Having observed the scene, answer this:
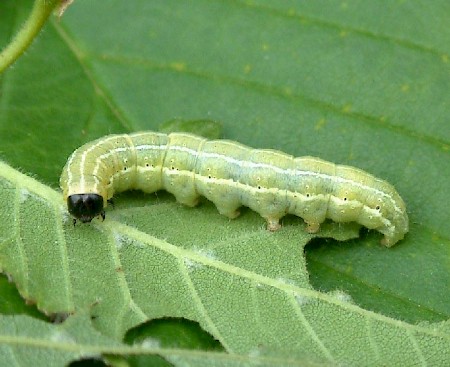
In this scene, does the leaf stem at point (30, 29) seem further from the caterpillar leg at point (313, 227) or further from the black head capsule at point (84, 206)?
the caterpillar leg at point (313, 227)

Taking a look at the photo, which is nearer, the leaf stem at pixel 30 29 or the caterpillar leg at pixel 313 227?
the leaf stem at pixel 30 29

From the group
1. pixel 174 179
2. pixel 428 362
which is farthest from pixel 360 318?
pixel 174 179

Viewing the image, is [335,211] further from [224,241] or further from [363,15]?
[363,15]

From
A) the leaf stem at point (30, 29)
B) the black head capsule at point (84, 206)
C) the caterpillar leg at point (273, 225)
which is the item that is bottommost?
the black head capsule at point (84, 206)

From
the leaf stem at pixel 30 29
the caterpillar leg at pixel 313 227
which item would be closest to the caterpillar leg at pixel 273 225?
the caterpillar leg at pixel 313 227

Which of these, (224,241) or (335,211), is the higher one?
(335,211)

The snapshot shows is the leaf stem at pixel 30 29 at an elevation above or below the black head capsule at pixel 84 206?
above

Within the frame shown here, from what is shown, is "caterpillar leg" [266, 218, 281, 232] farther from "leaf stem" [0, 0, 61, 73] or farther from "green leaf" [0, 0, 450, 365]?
"leaf stem" [0, 0, 61, 73]
